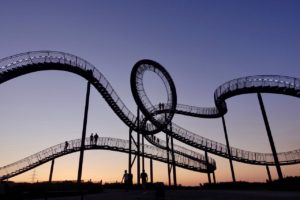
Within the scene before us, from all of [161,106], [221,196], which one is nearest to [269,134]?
[221,196]

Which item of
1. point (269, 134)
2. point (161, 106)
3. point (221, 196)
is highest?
point (161, 106)

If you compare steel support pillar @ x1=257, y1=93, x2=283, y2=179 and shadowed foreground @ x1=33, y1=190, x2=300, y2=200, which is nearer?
shadowed foreground @ x1=33, y1=190, x2=300, y2=200

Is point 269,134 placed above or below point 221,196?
above

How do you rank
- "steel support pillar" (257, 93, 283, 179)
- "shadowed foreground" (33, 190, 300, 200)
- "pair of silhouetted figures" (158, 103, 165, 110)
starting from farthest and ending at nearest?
"pair of silhouetted figures" (158, 103, 165, 110) → "steel support pillar" (257, 93, 283, 179) → "shadowed foreground" (33, 190, 300, 200)

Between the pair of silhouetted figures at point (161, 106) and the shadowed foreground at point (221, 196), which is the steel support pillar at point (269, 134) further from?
the pair of silhouetted figures at point (161, 106)

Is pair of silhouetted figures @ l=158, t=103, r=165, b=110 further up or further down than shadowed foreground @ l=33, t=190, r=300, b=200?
further up

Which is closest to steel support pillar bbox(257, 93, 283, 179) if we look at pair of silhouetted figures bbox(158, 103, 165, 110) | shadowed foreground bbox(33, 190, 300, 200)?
shadowed foreground bbox(33, 190, 300, 200)

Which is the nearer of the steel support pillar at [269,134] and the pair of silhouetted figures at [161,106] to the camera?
the steel support pillar at [269,134]

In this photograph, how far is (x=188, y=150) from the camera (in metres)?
29.0

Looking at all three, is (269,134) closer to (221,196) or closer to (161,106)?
(221,196)

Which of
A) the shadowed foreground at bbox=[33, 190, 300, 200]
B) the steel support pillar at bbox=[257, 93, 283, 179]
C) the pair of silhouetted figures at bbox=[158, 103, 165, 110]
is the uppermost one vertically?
the pair of silhouetted figures at bbox=[158, 103, 165, 110]

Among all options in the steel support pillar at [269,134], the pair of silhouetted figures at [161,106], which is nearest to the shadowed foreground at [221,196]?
the steel support pillar at [269,134]

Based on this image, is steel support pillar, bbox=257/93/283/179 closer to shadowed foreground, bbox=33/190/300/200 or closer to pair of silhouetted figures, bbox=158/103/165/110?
shadowed foreground, bbox=33/190/300/200

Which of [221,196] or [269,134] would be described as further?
[269,134]
